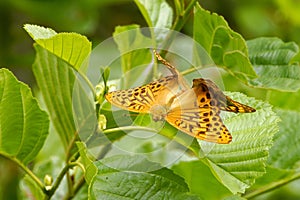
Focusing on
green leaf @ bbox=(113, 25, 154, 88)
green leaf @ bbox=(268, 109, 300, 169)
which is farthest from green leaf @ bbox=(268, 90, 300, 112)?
green leaf @ bbox=(113, 25, 154, 88)

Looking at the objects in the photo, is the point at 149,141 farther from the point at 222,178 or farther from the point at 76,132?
the point at 222,178

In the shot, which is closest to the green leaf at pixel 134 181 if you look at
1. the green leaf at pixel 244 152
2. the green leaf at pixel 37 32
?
the green leaf at pixel 244 152

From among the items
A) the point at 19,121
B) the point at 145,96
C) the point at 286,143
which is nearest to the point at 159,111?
the point at 145,96

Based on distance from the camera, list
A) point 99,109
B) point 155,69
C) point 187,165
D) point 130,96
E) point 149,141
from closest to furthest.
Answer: point 130,96 → point 99,109 → point 155,69 → point 187,165 → point 149,141

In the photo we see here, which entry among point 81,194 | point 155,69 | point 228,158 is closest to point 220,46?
point 155,69

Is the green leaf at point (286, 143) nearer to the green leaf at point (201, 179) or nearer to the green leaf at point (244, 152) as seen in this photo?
→ the green leaf at point (201, 179)

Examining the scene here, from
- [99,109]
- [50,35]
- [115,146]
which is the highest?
[50,35]
